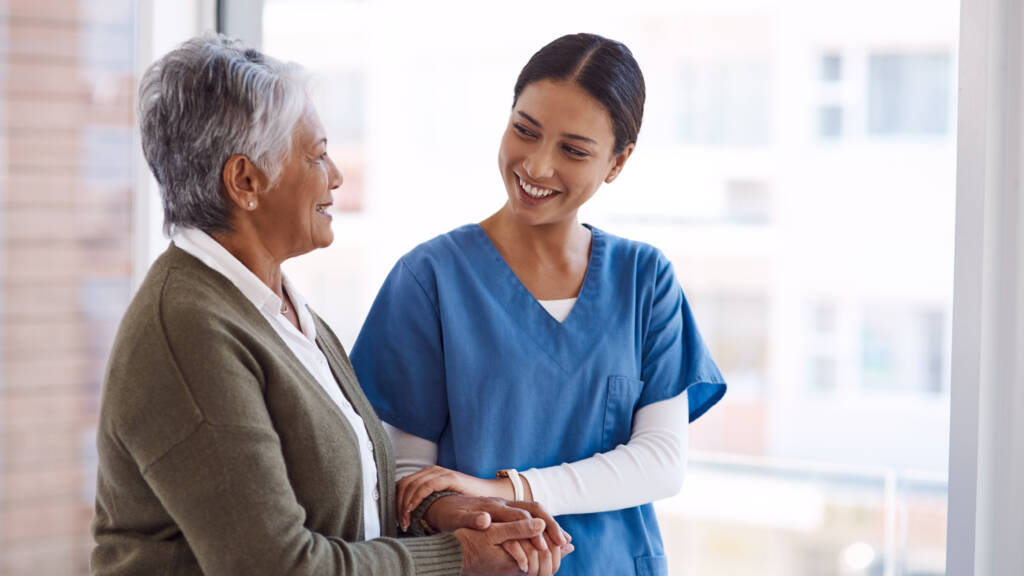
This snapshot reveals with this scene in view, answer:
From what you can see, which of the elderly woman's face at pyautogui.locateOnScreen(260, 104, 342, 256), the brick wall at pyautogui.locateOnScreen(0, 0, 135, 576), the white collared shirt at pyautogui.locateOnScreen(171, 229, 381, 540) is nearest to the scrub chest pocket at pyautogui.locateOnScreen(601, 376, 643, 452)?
the white collared shirt at pyautogui.locateOnScreen(171, 229, 381, 540)

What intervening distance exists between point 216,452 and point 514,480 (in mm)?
476

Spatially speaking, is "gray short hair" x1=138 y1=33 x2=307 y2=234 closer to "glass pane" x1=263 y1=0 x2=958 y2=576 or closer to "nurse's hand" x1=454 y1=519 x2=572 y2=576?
"nurse's hand" x1=454 y1=519 x2=572 y2=576

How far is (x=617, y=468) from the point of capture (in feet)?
4.43

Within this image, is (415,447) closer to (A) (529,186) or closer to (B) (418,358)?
(B) (418,358)

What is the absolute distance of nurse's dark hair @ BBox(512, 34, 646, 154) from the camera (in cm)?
136

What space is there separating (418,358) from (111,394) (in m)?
0.49

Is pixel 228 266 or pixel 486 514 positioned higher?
pixel 228 266

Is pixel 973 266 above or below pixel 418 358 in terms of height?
above

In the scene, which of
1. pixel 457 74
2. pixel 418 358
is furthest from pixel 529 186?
pixel 457 74

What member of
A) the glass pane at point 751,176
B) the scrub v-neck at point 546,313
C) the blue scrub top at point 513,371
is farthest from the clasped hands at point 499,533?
the glass pane at point 751,176

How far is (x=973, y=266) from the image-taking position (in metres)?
1.41

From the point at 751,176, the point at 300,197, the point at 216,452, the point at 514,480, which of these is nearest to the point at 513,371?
the point at 514,480

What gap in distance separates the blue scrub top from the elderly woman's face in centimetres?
25

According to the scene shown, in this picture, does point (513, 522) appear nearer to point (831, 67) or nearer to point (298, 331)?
point (298, 331)
